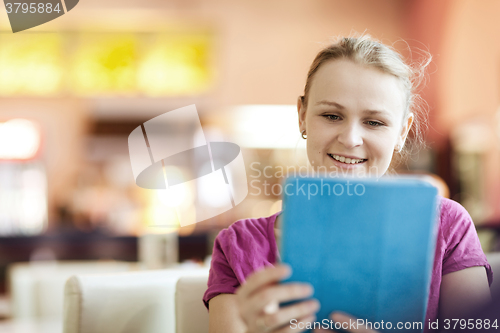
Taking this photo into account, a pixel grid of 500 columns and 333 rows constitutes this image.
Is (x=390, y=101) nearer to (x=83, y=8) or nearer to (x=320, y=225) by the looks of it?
Answer: (x=320, y=225)

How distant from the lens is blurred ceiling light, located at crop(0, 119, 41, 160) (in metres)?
4.04

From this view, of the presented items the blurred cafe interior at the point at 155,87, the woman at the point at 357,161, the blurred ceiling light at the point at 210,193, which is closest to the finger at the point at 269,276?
the woman at the point at 357,161

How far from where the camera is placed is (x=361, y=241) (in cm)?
52

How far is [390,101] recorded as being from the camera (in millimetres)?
723

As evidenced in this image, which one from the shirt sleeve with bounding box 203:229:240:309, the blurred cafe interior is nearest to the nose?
the shirt sleeve with bounding box 203:229:240:309

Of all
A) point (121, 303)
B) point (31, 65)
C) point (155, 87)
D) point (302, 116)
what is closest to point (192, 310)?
point (121, 303)

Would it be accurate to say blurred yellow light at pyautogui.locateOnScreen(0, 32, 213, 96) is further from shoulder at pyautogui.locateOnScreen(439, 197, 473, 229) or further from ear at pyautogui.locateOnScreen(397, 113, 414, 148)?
shoulder at pyautogui.locateOnScreen(439, 197, 473, 229)

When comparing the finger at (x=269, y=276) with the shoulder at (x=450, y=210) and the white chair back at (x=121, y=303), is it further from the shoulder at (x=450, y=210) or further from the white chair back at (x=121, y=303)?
the white chair back at (x=121, y=303)

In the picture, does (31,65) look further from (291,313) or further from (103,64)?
(291,313)

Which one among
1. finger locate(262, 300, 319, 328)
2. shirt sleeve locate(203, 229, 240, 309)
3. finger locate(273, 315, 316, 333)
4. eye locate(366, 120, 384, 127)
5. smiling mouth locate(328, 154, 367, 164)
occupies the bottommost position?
shirt sleeve locate(203, 229, 240, 309)

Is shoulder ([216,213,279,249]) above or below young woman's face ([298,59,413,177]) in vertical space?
below

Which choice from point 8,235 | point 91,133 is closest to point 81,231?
point 8,235

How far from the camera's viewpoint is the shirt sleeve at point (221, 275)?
728 mm

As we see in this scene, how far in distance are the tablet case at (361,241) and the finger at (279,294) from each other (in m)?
0.01
